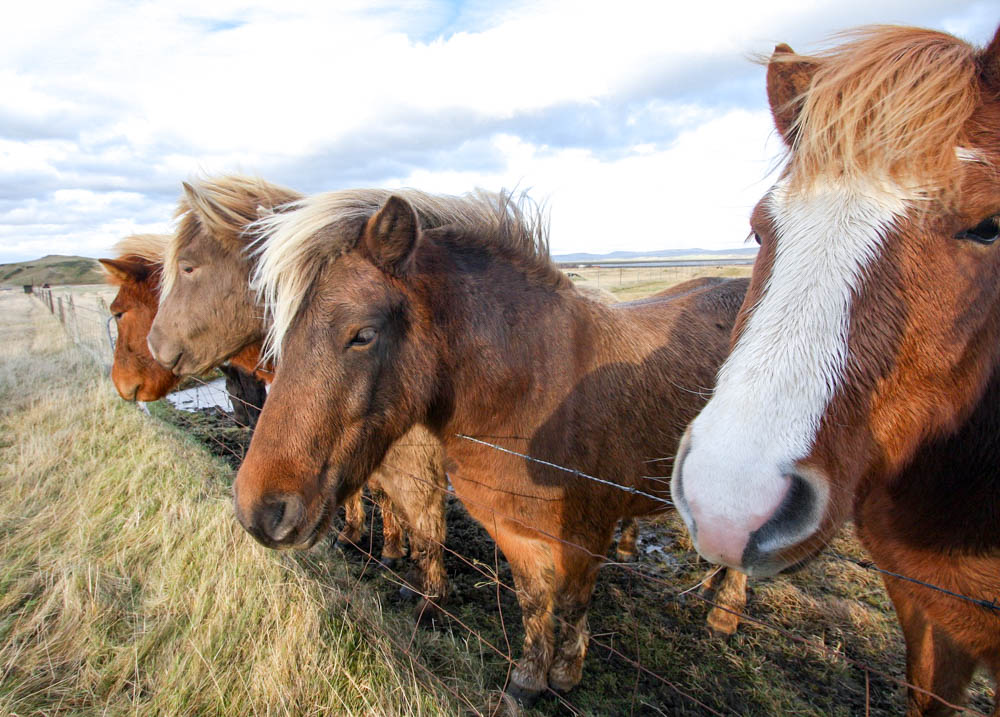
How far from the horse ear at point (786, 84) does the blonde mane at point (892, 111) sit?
107 mm

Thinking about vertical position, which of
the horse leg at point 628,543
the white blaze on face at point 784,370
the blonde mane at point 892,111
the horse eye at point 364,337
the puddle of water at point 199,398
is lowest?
the puddle of water at point 199,398

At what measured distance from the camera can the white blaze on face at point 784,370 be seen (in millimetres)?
1047

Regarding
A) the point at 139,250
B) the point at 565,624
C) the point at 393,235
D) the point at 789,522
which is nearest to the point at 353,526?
the point at 565,624

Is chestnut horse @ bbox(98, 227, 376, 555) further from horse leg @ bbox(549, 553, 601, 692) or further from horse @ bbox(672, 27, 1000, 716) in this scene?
horse @ bbox(672, 27, 1000, 716)

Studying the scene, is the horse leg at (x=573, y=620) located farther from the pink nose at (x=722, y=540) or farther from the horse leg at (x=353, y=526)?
the horse leg at (x=353, y=526)

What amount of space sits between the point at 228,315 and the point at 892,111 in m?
3.70

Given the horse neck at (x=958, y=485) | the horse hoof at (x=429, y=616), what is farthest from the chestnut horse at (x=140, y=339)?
the horse neck at (x=958, y=485)

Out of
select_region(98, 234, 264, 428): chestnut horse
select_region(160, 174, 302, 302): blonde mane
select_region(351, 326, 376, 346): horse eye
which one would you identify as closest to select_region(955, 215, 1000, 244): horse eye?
select_region(351, 326, 376, 346): horse eye

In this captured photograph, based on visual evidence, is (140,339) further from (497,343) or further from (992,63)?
(992,63)

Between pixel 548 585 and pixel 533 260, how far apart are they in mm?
1772

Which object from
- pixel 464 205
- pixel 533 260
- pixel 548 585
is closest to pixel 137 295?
pixel 464 205

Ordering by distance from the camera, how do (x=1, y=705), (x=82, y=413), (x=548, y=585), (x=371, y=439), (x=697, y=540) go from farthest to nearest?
1. (x=82, y=413)
2. (x=548, y=585)
3. (x=1, y=705)
4. (x=371, y=439)
5. (x=697, y=540)

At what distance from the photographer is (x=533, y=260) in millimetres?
2668

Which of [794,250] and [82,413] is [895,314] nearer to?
[794,250]
